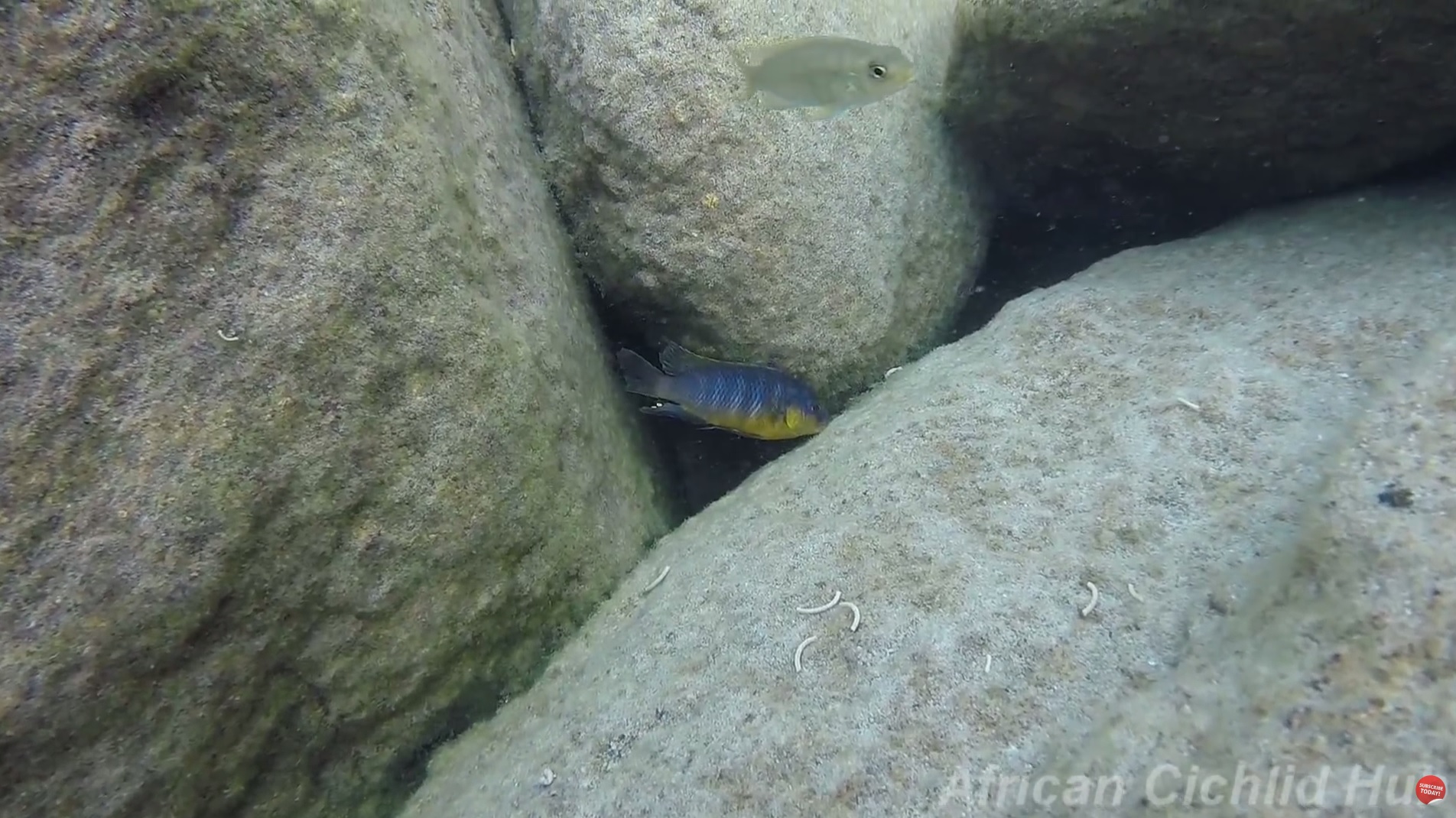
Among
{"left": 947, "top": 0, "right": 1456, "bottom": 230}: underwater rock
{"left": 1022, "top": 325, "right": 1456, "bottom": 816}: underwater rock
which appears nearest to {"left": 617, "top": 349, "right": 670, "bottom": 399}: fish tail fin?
{"left": 1022, "top": 325, "right": 1456, "bottom": 816}: underwater rock

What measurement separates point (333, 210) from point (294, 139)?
0.64 ft

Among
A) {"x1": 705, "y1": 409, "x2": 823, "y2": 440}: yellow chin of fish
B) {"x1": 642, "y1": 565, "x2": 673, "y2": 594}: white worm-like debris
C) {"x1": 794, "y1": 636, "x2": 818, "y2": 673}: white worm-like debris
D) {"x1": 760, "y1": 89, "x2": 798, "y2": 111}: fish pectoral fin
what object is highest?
{"x1": 760, "y1": 89, "x2": 798, "y2": 111}: fish pectoral fin

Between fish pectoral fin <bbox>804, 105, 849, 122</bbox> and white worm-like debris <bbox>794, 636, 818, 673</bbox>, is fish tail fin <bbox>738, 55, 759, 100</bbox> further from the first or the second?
white worm-like debris <bbox>794, 636, 818, 673</bbox>

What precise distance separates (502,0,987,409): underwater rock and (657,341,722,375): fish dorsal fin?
94 millimetres

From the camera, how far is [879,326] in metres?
3.75

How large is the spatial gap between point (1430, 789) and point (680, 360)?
2.76 m

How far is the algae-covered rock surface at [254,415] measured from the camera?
181 centimetres

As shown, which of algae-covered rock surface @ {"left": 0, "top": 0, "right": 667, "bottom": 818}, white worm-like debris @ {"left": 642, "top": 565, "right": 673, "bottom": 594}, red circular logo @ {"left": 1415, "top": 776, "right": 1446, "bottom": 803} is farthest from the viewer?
white worm-like debris @ {"left": 642, "top": 565, "right": 673, "bottom": 594}

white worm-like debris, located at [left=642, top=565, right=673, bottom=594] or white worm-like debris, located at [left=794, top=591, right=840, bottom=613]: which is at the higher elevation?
white worm-like debris, located at [left=794, top=591, right=840, bottom=613]

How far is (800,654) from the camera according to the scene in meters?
2.28

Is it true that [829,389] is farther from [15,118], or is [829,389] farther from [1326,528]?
[15,118]

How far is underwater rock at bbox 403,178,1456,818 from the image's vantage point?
1.98m

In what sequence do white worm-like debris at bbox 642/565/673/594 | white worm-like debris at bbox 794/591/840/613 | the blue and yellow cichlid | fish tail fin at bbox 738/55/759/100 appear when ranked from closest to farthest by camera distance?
white worm-like debris at bbox 794/591/840/613
white worm-like debris at bbox 642/565/673/594
fish tail fin at bbox 738/55/759/100
the blue and yellow cichlid

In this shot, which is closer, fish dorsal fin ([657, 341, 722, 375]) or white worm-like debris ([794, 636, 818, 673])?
white worm-like debris ([794, 636, 818, 673])
